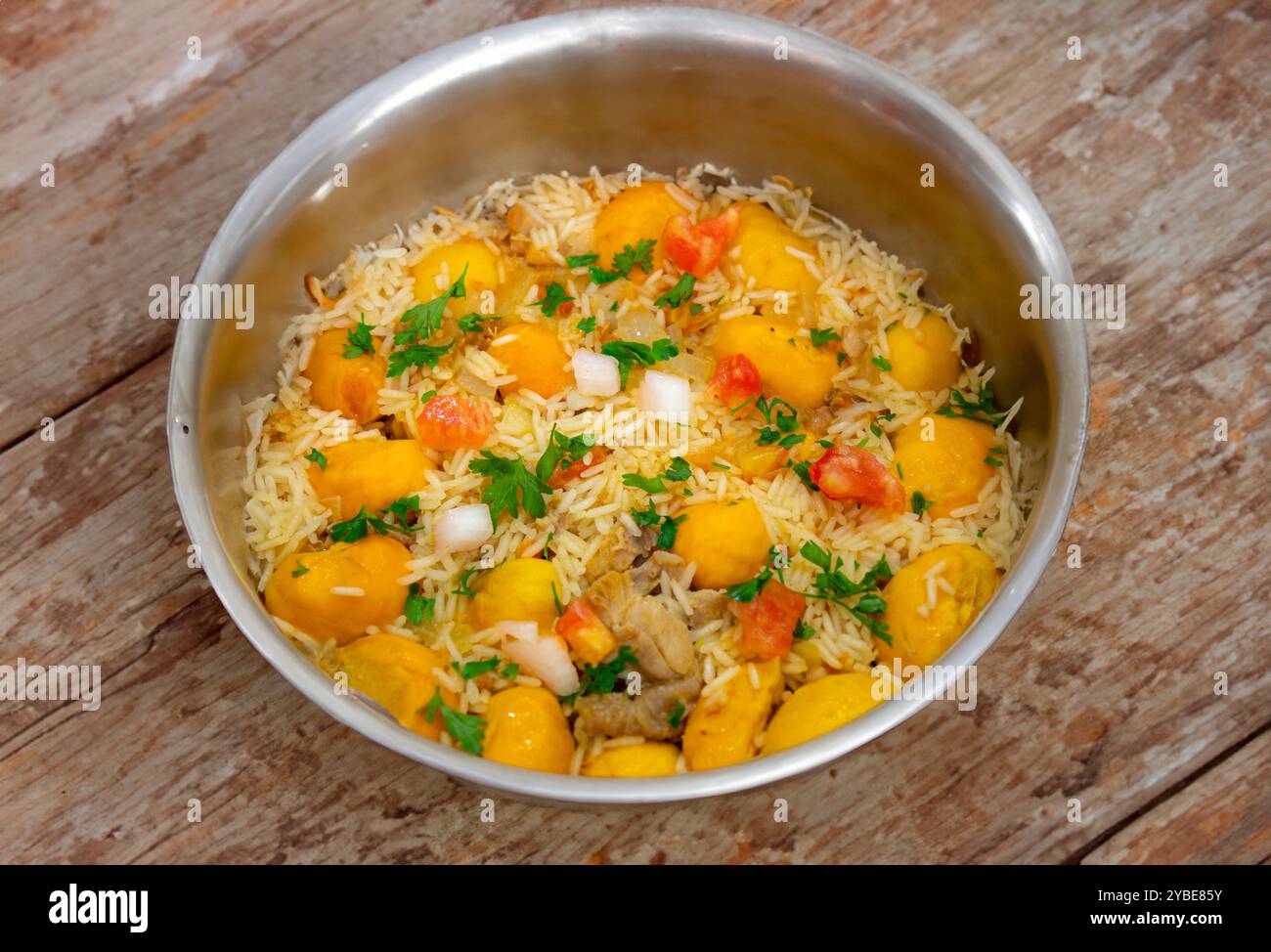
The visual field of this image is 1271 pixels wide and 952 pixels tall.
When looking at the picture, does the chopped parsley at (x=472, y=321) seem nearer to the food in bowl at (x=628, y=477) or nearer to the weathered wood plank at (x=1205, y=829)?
the food in bowl at (x=628, y=477)

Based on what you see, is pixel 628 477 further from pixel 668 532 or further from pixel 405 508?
pixel 405 508

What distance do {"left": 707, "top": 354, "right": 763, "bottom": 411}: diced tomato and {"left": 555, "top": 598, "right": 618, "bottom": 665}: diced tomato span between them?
573mm

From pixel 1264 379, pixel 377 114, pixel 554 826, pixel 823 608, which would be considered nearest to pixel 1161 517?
pixel 1264 379

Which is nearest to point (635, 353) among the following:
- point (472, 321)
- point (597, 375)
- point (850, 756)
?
point (597, 375)

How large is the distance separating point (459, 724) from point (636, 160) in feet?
4.79

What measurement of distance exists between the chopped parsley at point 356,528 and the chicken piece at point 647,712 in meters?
0.56

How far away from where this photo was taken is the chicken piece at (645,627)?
2371mm

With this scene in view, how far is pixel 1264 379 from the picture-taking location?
115 inches

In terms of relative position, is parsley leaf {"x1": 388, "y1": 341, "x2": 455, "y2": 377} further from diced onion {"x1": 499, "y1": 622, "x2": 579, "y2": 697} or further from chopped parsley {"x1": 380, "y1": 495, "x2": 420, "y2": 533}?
diced onion {"x1": 499, "y1": 622, "x2": 579, "y2": 697}

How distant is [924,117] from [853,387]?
597 millimetres

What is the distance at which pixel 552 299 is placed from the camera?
2795 millimetres

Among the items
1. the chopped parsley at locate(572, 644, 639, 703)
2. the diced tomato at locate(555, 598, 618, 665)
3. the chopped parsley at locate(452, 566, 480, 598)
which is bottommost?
the chopped parsley at locate(572, 644, 639, 703)

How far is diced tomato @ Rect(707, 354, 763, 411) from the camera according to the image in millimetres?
2672

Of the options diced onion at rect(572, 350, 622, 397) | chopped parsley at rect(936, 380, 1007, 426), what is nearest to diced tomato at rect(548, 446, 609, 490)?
diced onion at rect(572, 350, 622, 397)
